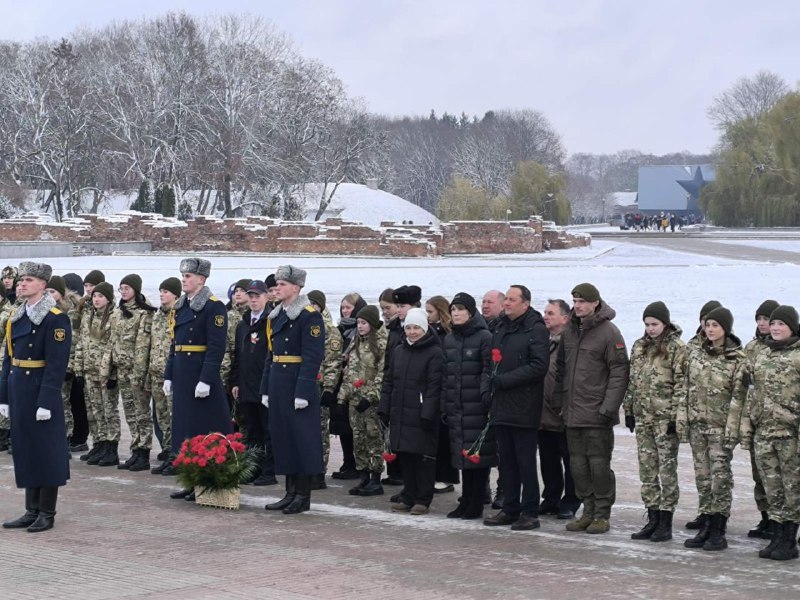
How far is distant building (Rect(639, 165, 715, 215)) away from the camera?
146375 mm

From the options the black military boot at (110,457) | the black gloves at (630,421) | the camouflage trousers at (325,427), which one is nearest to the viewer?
the black gloves at (630,421)

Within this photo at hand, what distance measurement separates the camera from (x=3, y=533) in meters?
8.99

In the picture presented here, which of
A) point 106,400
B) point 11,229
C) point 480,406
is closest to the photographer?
point 480,406

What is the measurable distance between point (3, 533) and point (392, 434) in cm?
294

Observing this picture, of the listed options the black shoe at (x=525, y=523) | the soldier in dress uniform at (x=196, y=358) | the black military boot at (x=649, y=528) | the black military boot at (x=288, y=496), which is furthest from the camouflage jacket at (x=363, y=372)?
the black military boot at (x=649, y=528)

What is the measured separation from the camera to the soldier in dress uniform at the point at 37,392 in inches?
365

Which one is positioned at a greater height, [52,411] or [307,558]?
[52,411]

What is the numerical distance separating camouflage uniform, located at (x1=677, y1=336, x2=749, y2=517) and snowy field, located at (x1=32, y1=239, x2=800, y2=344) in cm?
1116

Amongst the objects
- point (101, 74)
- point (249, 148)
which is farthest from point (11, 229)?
point (101, 74)

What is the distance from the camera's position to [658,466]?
8898 mm

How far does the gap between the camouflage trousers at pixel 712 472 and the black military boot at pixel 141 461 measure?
5.32m

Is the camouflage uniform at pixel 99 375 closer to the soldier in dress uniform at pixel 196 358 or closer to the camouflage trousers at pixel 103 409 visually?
the camouflage trousers at pixel 103 409

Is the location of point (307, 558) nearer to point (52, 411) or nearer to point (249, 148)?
point (52, 411)

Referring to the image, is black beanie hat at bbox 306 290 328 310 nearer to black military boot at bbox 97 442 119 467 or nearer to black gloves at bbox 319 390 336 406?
black gloves at bbox 319 390 336 406
